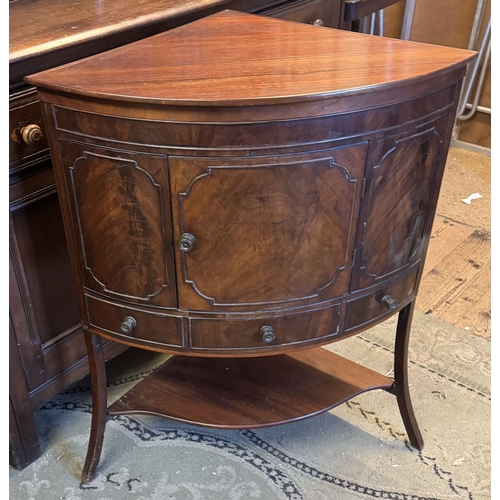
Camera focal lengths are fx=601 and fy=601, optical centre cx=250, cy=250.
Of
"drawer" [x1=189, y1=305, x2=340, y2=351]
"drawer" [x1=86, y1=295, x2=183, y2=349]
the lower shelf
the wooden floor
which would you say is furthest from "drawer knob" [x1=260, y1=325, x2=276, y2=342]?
the wooden floor

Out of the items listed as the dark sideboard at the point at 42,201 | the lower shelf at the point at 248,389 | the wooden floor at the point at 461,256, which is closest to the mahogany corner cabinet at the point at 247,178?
the dark sideboard at the point at 42,201

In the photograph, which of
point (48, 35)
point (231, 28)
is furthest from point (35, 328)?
point (231, 28)

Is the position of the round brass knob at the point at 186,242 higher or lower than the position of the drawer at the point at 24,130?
lower

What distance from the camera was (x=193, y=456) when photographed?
1.32 meters

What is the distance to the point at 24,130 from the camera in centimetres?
101

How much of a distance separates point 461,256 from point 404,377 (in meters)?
0.85

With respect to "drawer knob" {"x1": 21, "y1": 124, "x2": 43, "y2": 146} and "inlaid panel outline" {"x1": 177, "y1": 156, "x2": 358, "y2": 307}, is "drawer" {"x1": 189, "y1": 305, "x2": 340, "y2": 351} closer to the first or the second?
"inlaid panel outline" {"x1": 177, "y1": 156, "x2": 358, "y2": 307}

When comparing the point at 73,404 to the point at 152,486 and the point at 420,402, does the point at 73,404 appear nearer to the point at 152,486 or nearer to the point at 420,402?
the point at 152,486

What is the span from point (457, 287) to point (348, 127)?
116 centimetres

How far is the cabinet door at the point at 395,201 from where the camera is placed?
92cm

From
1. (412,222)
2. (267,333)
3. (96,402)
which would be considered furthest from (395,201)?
(96,402)

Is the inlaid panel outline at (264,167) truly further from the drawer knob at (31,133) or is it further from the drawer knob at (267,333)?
the drawer knob at (31,133)

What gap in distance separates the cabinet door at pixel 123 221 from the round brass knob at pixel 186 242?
0.08 feet

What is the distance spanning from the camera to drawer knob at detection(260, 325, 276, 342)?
39.0 inches
